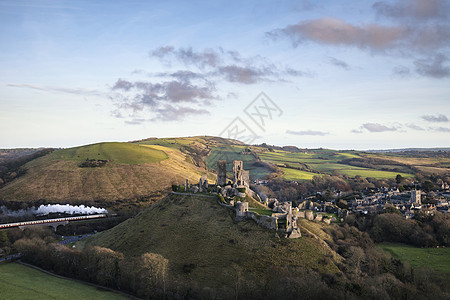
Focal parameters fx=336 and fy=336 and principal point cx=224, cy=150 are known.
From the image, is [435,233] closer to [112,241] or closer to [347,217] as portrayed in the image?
[347,217]

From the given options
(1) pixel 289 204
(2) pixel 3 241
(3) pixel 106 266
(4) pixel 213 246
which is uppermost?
(1) pixel 289 204

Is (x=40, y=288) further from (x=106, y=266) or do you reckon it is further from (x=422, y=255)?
(x=422, y=255)

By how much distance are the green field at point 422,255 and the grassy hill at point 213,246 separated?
20.5 m

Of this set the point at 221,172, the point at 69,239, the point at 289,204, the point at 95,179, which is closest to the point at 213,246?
the point at 289,204

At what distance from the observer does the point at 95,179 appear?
16262 centimetres

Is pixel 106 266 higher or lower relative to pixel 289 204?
lower

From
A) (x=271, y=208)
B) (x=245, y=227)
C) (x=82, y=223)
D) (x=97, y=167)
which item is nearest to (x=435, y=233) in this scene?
(x=271, y=208)

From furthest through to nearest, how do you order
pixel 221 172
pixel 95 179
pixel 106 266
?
pixel 95 179
pixel 221 172
pixel 106 266

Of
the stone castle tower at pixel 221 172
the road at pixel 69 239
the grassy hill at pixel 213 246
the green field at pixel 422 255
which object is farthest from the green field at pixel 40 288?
the green field at pixel 422 255

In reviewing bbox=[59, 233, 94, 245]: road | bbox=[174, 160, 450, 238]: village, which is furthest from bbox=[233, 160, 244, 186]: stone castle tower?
bbox=[59, 233, 94, 245]: road

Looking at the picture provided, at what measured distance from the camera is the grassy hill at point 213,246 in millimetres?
56125

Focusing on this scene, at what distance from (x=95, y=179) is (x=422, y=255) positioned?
138 m

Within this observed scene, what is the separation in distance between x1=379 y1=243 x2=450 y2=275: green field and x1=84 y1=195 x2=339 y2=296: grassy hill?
2050cm

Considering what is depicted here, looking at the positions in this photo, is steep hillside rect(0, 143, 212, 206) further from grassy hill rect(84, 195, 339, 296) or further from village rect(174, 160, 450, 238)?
grassy hill rect(84, 195, 339, 296)
